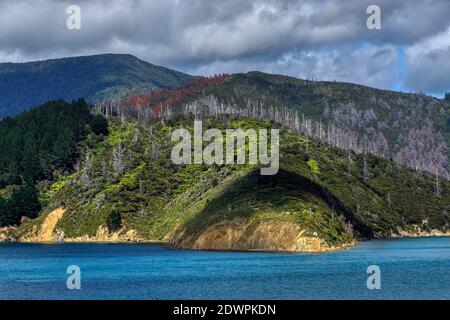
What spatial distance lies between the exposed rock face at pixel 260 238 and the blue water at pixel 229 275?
28.7ft

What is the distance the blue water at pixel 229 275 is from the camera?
347ft

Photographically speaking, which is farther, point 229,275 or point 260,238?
point 260,238

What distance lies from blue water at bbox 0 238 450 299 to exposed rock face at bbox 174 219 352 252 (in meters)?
8.75

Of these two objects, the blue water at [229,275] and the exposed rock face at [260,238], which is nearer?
the blue water at [229,275]

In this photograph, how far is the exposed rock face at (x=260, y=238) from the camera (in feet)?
593

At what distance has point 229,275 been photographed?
5054 inches

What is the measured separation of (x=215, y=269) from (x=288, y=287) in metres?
30.7

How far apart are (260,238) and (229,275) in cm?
5783

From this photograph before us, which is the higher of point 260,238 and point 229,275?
point 260,238

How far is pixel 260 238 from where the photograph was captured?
609ft

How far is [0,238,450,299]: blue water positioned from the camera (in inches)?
4161
